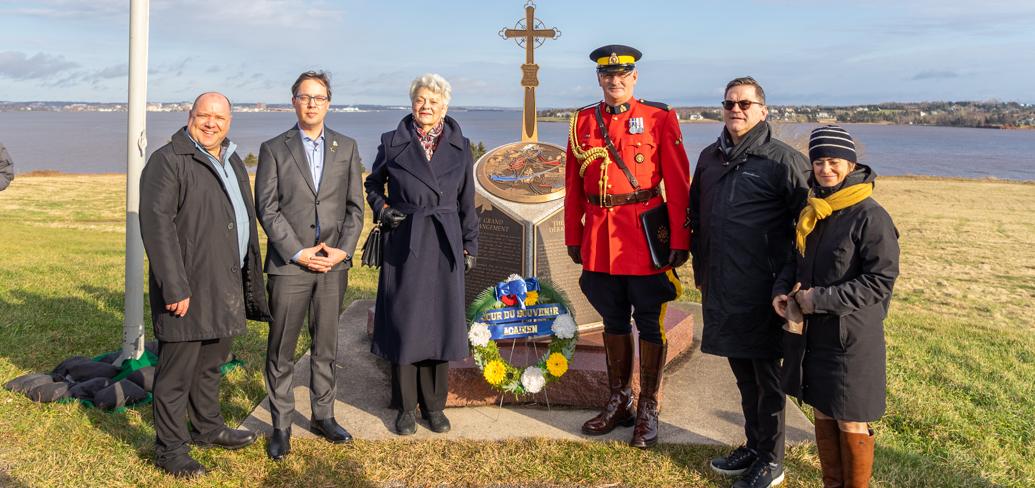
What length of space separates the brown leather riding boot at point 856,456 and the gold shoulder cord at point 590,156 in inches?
62.7

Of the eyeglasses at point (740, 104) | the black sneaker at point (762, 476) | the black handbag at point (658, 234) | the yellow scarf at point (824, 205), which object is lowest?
the black sneaker at point (762, 476)

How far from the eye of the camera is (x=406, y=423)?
4.18 meters

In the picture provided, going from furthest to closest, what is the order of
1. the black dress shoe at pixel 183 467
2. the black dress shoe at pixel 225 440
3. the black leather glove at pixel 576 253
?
the black leather glove at pixel 576 253 < the black dress shoe at pixel 225 440 < the black dress shoe at pixel 183 467

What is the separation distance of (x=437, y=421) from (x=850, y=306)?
2283 millimetres

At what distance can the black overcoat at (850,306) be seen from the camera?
113 inches

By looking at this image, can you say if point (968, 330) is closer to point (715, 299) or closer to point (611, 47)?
point (715, 299)

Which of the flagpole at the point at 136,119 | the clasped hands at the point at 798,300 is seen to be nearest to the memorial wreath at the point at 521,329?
the clasped hands at the point at 798,300

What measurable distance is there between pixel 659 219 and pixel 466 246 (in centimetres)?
108

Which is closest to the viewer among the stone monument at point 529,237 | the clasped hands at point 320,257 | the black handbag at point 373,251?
the clasped hands at point 320,257

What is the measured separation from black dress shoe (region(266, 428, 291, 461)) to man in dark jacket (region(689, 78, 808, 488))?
2157 millimetres

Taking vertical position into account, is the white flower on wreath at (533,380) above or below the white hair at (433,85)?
below

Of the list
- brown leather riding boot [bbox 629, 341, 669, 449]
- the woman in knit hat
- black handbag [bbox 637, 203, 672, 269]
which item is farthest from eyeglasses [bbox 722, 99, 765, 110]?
brown leather riding boot [bbox 629, 341, 669, 449]

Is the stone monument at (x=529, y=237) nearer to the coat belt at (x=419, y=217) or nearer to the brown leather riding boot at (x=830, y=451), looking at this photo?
the coat belt at (x=419, y=217)

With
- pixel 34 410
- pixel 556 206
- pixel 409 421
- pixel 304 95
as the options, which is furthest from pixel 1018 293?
pixel 34 410
